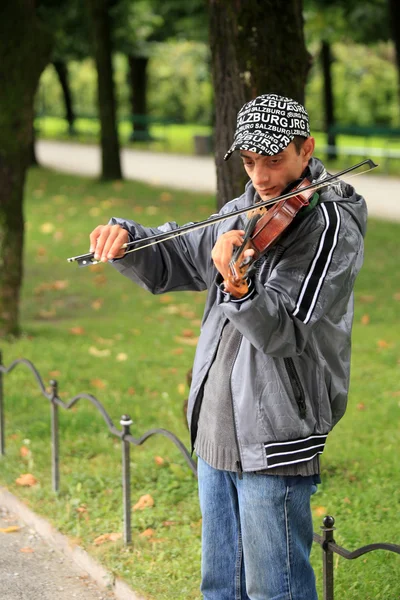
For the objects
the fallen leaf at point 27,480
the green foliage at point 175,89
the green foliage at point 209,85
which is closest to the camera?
the fallen leaf at point 27,480

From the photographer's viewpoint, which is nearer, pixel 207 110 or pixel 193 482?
pixel 193 482

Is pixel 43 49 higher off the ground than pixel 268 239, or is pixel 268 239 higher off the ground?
pixel 43 49

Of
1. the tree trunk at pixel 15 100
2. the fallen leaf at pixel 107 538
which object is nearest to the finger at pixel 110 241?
the fallen leaf at pixel 107 538

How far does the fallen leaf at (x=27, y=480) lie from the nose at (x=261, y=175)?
3178 mm

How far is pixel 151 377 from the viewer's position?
7.36 metres

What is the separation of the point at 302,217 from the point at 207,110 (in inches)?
1874

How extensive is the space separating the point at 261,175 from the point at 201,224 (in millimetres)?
269

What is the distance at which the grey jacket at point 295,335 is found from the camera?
101 inches

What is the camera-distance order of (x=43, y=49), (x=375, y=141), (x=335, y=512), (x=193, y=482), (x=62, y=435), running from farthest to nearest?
(x=375, y=141)
(x=43, y=49)
(x=62, y=435)
(x=193, y=482)
(x=335, y=512)

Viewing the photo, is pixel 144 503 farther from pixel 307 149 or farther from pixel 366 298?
pixel 366 298

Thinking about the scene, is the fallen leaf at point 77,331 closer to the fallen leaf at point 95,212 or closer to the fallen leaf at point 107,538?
the fallen leaf at point 107,538

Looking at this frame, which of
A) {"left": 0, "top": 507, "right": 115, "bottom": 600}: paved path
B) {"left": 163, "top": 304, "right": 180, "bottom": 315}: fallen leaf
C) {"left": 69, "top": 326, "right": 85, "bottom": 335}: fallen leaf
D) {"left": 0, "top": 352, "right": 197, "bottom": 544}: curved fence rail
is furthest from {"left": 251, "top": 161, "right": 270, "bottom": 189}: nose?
{"left": 163, "top": 304, "right": 180, "bottom": 315}: fallen leaf

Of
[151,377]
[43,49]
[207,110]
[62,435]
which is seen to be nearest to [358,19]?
[43,49]

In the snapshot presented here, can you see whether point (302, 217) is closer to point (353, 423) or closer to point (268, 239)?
point (268, 239)
